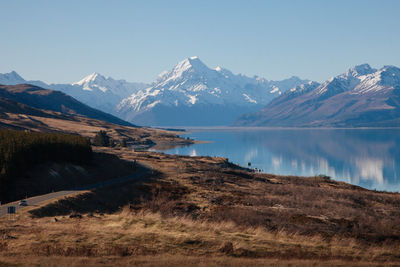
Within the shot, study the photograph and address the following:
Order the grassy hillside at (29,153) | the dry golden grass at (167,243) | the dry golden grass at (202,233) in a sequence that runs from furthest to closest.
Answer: the grassy hillside at (29,153) < the dry golden grass at (167,243) < the dry golden grass at (202,233)

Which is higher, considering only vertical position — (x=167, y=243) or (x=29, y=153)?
(x=29, y=153)

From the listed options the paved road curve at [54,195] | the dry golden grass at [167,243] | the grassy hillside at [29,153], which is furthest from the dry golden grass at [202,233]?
the grassy hillside at [29,153]

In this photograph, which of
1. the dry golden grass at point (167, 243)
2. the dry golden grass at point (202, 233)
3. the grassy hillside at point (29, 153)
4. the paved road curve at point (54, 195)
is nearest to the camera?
the dry golden grass at point (202, 233)

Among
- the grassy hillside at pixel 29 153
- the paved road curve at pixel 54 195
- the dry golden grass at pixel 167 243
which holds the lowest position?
the dry golden grass at pixel 167 243

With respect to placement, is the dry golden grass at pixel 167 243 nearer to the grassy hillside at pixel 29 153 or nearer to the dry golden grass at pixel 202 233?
the dry golden grass at pixel 202 233

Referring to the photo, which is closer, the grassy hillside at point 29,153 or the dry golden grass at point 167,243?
the dry golden grass at point 167,243

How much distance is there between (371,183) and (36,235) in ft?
286

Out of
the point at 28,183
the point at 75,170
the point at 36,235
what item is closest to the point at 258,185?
the point at 75,170

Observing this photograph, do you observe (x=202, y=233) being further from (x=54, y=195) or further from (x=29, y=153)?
(x=29, y=153)

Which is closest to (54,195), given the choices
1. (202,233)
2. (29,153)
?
(29,153)

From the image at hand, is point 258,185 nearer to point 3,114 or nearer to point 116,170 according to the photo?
point 116,170

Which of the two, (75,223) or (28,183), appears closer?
(75,223)

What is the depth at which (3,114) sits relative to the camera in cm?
19938

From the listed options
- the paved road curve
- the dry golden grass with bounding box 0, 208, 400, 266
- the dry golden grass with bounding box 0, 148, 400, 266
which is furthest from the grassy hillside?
the dry golden grass with bounding box 0, 208, 400, 266
